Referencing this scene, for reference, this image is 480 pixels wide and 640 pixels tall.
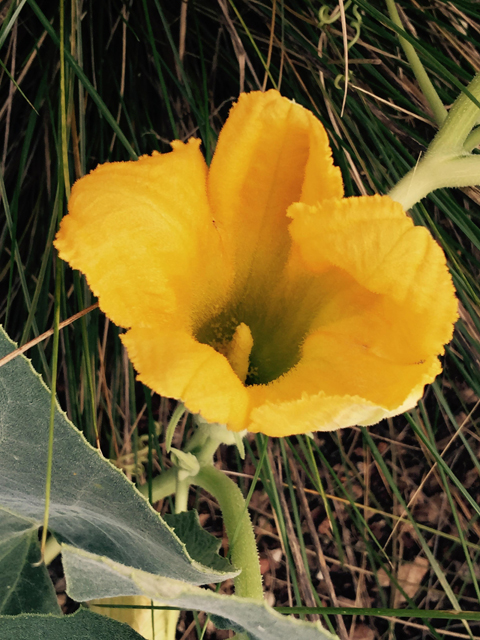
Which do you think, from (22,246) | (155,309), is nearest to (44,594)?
(155,309)

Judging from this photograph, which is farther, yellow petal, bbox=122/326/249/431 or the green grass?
the green grass

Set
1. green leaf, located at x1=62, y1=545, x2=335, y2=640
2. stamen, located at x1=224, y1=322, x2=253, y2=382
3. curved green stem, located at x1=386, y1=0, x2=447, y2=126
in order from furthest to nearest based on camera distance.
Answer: curved green stem, located at x1=386, y1=0, x2=447, y2=126, stamen, located at x1=224, y1=322, x2=253, y2=382, green leaf, located at x1=62, y1=545, x2=335, y2=640

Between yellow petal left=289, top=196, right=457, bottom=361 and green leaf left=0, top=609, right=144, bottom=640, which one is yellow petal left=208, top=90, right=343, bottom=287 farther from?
green leaf left=0, top=609, right=144, bottom=640

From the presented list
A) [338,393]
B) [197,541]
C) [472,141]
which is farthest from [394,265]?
[197,541]

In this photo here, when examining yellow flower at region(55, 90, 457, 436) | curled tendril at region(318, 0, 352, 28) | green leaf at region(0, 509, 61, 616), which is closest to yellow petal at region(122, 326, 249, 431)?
yellow flower at region(55, 90, 457, 436)

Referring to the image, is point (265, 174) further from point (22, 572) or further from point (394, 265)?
point (22, 572)

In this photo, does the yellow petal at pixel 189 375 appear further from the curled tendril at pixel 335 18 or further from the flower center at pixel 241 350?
the curled tendril at pixel 335 18
